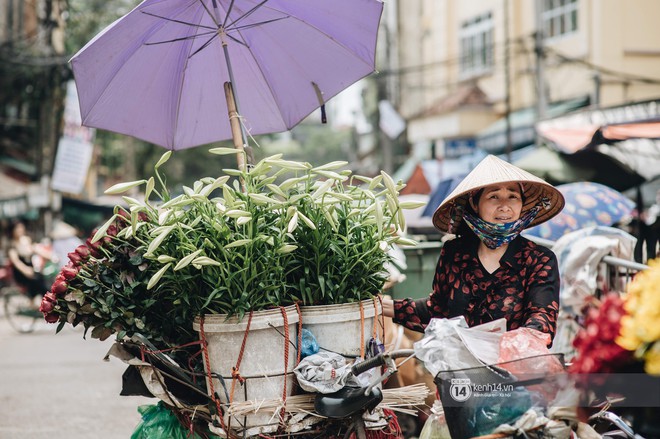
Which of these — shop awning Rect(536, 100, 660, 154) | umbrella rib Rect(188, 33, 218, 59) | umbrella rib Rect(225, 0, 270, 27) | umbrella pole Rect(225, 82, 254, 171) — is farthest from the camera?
shop awning Rect(536, 100, 660, 154)

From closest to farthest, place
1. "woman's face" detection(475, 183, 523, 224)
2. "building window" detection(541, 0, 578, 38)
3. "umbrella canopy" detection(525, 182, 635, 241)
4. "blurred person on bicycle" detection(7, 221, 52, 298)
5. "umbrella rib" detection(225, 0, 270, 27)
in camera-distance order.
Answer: "woman's face" detection(475, 183, 523, 224), "umbrella rib" detection(225, 0, 270, 27), "umbrella canopy" detection(525, 182, 635, 241), "blurred person on bicycle" detection(7, 221, 52, 298), "building window" detection(541, 0, 578, 38)

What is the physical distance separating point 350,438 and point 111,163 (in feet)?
115

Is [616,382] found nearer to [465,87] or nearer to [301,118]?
[301,118]

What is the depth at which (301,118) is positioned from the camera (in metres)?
4.23

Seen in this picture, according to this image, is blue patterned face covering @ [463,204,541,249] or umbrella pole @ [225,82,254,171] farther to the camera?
umbrella pole @ [225,82,254,171]

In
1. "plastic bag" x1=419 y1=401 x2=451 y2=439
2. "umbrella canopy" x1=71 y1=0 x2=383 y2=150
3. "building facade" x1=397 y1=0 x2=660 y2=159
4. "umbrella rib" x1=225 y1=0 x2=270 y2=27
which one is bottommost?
"plastic bag" x1=419 y1=401 x2=451 y2=439

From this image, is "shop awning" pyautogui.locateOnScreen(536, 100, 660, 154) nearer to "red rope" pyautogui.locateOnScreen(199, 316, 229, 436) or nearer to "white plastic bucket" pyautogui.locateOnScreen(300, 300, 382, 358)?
"white plastic bucket" pyautogui.locateOnScreen(300, 300, 382, 358)

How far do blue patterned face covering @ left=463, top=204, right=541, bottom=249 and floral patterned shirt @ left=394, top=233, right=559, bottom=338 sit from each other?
55 millimetres

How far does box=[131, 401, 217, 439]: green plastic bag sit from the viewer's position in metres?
3.30

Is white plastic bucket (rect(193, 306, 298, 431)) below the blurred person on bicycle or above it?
above

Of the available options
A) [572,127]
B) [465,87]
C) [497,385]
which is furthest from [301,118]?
[465,87]

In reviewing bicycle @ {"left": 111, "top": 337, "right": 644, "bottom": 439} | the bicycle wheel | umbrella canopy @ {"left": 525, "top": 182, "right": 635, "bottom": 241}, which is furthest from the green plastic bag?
the bicycle wheel

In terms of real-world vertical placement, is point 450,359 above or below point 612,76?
below

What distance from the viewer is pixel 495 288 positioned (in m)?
3.21
